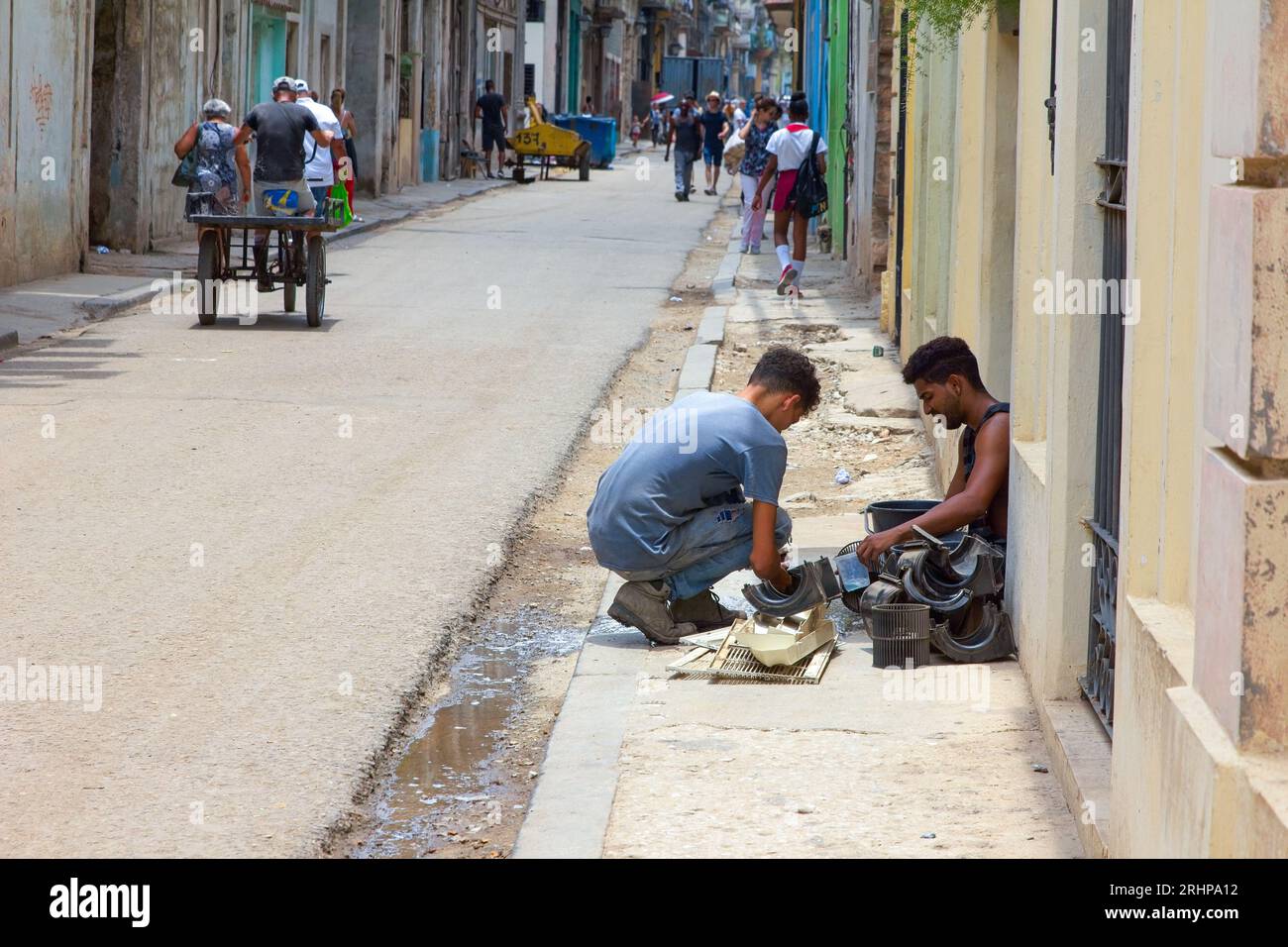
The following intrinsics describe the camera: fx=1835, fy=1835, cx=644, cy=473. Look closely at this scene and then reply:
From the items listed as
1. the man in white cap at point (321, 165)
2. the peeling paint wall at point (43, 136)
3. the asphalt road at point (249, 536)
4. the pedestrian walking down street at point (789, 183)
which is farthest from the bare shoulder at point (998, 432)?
the man in white cap at point (321, 165)

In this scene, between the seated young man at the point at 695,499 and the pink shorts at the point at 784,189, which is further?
the pink shorts at the point at 784,189

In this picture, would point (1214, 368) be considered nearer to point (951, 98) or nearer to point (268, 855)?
point (268, 855)

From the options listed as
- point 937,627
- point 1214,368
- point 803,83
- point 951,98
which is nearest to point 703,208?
point 803,83

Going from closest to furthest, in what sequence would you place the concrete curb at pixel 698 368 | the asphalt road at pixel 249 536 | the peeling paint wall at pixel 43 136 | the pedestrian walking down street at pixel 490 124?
the asphalt road at pixel 249 536 → the concrete curb at pixel 698 368 → the peeling paint wall at pixel 43 136 → the pedestrian walking down street at pixel 490 124

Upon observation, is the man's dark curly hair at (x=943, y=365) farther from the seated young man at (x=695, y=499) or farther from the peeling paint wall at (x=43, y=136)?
the peeling paint wall at (x=43, y=136)

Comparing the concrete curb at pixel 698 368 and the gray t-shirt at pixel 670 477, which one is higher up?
the concrete curb at pixel 698 368

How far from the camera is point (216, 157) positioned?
47.0 feet

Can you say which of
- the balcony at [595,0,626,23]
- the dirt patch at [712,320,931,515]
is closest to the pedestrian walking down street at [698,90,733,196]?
the dirt patch at [712,320,931,515]

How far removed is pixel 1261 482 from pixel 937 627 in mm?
2975

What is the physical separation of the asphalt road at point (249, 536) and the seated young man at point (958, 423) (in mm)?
1626

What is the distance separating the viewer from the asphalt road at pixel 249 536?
455 cm

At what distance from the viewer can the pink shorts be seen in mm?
16859

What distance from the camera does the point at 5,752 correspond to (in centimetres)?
467

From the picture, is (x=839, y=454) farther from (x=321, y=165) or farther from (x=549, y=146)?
(x=549, y=146)
